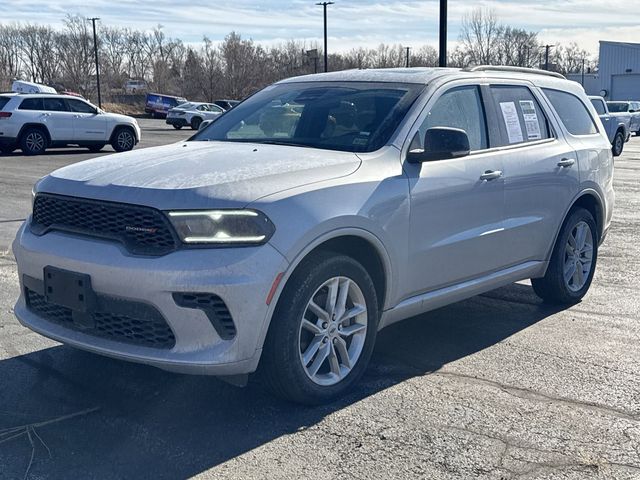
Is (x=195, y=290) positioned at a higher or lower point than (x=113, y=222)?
lower

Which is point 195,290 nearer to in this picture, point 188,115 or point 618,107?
point 618,107

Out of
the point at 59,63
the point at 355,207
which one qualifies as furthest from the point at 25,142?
the point at 59,63

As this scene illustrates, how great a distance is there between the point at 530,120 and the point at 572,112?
84cm

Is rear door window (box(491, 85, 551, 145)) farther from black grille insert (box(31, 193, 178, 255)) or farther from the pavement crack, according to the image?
black grille insert (box(31, 193, 178, 255))

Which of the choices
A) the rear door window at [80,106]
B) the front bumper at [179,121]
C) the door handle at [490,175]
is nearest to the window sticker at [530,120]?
the door handle at [490,175]

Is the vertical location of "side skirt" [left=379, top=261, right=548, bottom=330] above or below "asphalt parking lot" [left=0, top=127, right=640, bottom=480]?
above

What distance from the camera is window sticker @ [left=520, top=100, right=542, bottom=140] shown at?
19.1 feet

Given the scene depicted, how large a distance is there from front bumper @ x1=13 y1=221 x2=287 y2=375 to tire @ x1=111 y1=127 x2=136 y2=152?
19940 millimetres

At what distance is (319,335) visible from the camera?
165 inches

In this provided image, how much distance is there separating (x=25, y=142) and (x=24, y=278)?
18.4m

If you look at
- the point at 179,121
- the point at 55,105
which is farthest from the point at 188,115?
the point at 55,105

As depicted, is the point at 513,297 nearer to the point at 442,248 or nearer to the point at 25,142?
the point at 442,248

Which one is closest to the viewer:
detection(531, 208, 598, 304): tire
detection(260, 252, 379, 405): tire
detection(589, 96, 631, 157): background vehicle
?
detection(260, 252, 379, 405): tire

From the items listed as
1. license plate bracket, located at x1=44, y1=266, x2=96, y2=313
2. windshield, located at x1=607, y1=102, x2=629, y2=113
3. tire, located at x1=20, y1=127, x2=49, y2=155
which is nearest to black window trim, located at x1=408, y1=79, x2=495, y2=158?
license plate bracket, located at x1=44, y1=266, x2=96, y2=313
